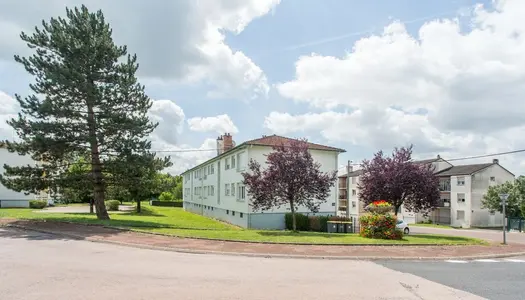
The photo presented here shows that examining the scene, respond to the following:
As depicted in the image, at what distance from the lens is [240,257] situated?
1266 centimetres

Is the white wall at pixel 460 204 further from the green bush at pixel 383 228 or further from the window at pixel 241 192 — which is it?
the green bush at pixel 383 228

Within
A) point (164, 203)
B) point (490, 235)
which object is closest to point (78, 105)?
point (490, 235)

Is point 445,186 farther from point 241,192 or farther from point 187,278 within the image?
point 187,278

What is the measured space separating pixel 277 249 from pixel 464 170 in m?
53.9

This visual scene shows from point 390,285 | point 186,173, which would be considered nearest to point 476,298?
point 390,285

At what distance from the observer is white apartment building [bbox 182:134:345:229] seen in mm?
28453

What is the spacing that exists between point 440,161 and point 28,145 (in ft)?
206

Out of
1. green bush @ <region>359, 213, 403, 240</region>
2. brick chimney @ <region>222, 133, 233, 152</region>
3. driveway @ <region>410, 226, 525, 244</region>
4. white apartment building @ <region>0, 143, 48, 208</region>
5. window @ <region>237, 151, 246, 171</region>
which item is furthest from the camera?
brick chimney @ <region>222, 133, 233, 152</region>

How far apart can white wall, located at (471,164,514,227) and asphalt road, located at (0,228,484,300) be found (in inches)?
1978

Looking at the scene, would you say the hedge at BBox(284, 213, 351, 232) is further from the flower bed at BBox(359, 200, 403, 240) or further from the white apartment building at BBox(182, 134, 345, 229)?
the flower bed at BBox(359, 200, 403, 240)

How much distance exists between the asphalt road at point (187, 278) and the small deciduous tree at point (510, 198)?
43.4 m

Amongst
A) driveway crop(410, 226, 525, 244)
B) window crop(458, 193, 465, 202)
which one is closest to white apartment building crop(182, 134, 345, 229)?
driveway crop(410, 226, 525, 244)

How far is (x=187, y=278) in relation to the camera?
29.4 feet

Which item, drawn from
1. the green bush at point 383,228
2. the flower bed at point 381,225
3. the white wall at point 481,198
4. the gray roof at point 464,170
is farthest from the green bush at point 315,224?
the white wall at point 481,198
